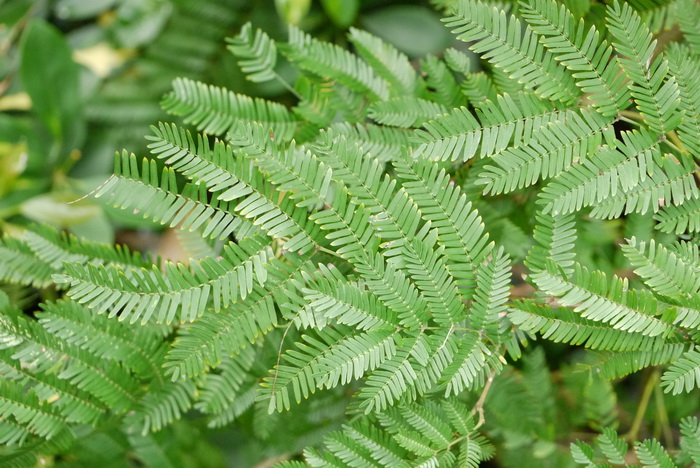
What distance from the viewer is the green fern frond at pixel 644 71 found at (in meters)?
0.73

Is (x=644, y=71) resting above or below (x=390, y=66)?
above

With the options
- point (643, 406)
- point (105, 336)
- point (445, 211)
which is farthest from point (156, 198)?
point (643, 406)

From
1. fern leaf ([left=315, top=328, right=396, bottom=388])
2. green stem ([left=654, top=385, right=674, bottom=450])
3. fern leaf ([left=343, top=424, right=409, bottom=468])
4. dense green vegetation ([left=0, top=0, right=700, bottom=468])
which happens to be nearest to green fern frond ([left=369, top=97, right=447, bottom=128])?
dense green vegetation ([left=0, top=0, right=700, bottom=468])

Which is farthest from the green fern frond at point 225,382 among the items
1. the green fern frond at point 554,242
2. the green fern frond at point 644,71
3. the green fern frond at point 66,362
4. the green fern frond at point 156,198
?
the green fern frond at point 644,71

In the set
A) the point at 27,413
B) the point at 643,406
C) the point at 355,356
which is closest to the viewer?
the point at 355,356

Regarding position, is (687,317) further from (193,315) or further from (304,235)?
(193,315)

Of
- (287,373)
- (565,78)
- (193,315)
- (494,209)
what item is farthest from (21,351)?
(565,78)

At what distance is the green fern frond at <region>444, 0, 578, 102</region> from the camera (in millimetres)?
755

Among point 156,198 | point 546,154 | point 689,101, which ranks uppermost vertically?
point 689,101

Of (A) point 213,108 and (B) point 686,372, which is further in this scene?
(A) point 213,108

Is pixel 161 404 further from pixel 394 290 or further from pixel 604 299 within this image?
pixel 604 299

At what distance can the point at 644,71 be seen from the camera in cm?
73

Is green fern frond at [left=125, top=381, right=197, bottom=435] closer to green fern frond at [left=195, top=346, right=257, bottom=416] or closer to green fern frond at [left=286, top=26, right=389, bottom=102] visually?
green fern frond at [left=195, top=346, right=257, bottom=416]

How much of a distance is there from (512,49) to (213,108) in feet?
1.68
